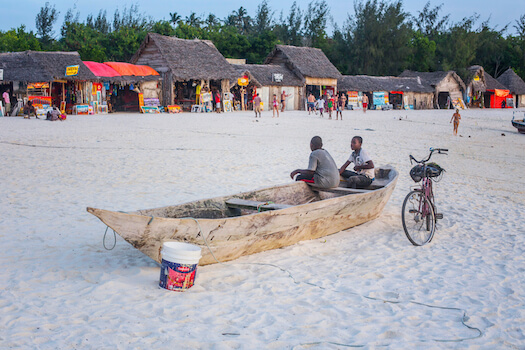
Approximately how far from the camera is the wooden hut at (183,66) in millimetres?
28969

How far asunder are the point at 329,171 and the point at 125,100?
1048 inches

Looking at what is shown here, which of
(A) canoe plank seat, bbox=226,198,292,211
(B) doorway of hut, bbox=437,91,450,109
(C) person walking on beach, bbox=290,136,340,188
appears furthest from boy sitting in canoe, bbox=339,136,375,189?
(B) doorway of hut, bbox=437,91,450,109

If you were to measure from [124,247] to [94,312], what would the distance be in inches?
64.4

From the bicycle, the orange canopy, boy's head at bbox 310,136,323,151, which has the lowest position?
the bicycle

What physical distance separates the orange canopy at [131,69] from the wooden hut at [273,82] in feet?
20.1

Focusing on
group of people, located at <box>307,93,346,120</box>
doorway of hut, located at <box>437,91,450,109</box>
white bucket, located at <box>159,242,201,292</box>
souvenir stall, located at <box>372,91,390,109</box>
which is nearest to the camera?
white bucket, located at <box>159,242,201,292</box>

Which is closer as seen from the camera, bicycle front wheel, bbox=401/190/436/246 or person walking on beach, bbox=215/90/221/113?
bicycle front wheel, bbox=401/190/436/246

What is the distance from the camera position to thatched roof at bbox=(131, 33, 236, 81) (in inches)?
1138

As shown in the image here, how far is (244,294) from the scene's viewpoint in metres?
4.11

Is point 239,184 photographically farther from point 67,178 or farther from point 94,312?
point 94,312

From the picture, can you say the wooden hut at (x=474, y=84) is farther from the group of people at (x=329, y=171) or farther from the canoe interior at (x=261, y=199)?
the group of people at (x=329, y=171)

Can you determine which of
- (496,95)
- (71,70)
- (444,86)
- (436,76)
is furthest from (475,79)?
(71,70)

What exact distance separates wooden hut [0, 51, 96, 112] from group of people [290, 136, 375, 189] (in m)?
20.9

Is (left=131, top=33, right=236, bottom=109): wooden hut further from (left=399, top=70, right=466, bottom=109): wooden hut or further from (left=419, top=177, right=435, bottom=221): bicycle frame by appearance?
(left=419, top=177, right=435, bottom=221): bicycle frame
